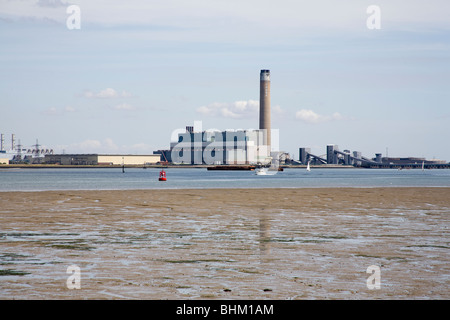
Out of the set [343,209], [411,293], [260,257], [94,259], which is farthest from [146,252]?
[343,209]

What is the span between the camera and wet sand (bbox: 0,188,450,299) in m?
12.1

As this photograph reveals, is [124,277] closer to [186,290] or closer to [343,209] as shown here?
[186,290]

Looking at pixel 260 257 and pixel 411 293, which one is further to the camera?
pixel 260 257

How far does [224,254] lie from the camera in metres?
17.1

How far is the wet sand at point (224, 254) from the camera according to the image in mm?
12086

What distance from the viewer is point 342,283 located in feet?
42.0
